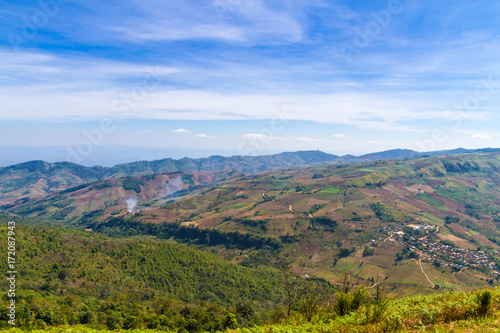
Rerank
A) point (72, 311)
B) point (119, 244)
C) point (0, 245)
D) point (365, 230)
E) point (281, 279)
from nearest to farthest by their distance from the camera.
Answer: point (72, 311) → point (0, 245) → point (119, 244) → point (281, 279) → point (365, 230)

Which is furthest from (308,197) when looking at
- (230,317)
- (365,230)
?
(230,317)

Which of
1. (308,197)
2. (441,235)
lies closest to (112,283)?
(308,197)

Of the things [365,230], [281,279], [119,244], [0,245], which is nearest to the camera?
[0,245]

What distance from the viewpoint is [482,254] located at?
372 ft

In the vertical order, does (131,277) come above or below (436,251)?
above

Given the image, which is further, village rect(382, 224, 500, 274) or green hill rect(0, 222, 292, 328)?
village rect(382, 224, 500, 274)

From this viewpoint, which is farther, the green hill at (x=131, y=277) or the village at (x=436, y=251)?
the village at (x=436, y=251)

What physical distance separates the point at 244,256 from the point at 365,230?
72.2 metres

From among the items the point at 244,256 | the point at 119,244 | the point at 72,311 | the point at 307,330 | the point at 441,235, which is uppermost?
the point at 307,330

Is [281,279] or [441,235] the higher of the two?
[441,235]

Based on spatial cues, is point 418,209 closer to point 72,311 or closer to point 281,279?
point 281,279

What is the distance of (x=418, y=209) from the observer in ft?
551

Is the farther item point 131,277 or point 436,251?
point 436,251

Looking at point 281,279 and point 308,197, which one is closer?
point 281,279
